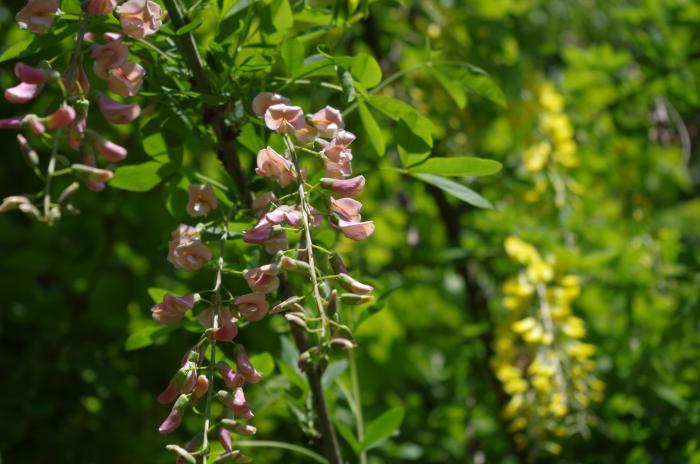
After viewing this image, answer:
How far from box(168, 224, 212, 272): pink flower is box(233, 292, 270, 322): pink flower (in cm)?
7

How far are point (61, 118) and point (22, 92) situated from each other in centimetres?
6

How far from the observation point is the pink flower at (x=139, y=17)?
0.78 m

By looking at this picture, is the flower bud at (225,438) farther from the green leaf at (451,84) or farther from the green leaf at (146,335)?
the green leaf at (451,84)

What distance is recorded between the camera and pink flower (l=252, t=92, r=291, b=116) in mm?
842

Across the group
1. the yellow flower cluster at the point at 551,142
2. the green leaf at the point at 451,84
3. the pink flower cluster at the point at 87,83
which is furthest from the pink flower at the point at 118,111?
the yellow flower cluster at the point at 551,142

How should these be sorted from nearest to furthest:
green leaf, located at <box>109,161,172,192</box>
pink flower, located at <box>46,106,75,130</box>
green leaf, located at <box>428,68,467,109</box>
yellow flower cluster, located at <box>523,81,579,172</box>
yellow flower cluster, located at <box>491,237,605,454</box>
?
pink flower, located at <box>46,106,75,130</box> → green leaf, located at <box>109,161,172,192</box> → green leaf, located at <box>428,68,467,109</box> → yellow flower cluster, located at <box>491,237,605,454</box> → yellow flower cluster, located at <box>523,81,579,172</box>

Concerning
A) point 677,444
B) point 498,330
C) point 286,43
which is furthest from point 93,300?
point 677,444

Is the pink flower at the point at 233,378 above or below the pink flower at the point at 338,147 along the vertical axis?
below

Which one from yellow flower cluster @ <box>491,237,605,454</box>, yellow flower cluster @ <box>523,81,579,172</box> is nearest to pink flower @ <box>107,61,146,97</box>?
yellow flower cluster @ <box>491,237,605,454</box>

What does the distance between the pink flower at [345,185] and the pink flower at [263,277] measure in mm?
107

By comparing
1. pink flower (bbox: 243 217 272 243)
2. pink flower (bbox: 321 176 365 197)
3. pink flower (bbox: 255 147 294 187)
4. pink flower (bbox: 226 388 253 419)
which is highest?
pink flower (bbox: 255 147 294 187)

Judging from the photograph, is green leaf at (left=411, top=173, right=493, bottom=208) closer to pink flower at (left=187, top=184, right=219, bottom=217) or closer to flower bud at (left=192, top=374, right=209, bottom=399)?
pink flower at (left=187, top=184, right=219, bottom=217)

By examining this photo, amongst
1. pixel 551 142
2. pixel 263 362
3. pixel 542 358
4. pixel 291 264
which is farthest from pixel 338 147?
pixel 551 142

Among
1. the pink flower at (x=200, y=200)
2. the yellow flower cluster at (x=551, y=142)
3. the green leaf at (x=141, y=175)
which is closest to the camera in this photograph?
the pink flower at (x=200, y=200)
